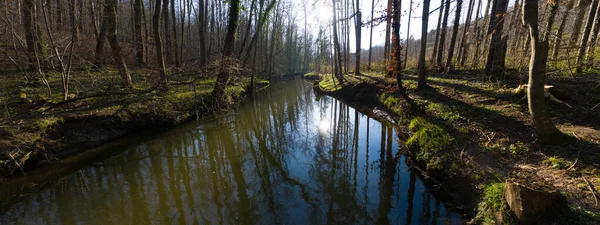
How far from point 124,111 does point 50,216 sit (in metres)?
5.07

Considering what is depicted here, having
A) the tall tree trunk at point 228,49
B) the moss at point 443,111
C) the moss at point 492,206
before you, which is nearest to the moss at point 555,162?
the moss at point 492,206

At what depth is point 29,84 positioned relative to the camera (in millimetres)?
9844

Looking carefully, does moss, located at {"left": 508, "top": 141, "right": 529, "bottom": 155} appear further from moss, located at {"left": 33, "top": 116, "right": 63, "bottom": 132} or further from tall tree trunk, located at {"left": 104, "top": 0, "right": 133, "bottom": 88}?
tall tree trunk, located at {"left": 104, "top": 0, "right": 133, "bottom": 88}

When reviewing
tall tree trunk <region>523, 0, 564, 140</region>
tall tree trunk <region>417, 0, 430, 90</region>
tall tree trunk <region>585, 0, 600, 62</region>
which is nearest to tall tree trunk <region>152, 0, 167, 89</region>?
tall tree trunk <region>417, 0, 430, 90</region>

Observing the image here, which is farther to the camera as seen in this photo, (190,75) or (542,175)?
(190,75)

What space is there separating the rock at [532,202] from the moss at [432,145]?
2.06 m

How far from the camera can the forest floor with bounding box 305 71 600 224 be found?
362 cm

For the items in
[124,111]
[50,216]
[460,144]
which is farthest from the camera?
[124,111]

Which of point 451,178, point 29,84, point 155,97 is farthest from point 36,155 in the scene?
point 451,178

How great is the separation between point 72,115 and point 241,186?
607 centimetres

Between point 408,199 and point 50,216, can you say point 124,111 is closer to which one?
point 50,216

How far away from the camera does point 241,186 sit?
5.55m

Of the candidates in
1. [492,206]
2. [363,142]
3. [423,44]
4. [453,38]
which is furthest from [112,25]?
[453,38]

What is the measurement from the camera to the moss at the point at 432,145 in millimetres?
5422
